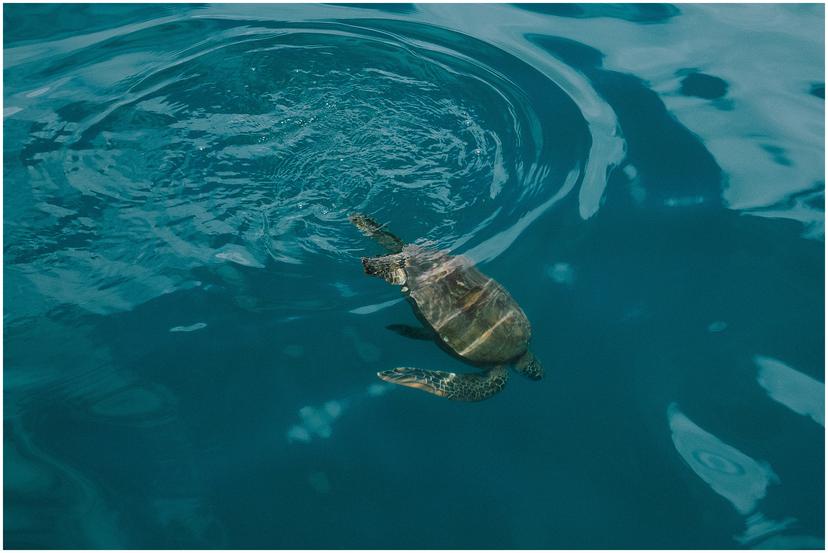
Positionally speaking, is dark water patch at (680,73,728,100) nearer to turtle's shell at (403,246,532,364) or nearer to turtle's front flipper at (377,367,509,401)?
turtle's shell at (403,246,532,364)

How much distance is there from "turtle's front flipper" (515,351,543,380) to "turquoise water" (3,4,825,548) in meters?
0.08

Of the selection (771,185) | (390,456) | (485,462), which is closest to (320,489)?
(390,456)

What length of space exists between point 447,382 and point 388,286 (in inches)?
35.3

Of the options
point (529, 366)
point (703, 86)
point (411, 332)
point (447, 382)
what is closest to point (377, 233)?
point (411, 332)

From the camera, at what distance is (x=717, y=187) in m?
5.77

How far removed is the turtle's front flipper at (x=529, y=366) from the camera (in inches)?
172

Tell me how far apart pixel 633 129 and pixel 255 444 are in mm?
4302

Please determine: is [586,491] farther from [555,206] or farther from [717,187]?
[717,187]

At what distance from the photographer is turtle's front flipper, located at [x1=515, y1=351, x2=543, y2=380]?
172 inches

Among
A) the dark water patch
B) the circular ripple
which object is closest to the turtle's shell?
the circular ripple

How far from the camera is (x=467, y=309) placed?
4.52m

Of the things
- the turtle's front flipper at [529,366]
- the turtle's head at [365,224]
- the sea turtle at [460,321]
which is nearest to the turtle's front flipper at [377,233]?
the turtle's head at [365,224]

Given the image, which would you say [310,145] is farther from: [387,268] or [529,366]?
[529,366]

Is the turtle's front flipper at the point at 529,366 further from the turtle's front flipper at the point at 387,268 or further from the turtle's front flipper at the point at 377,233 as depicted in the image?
the turtle's front flipper at the point at 377,233
